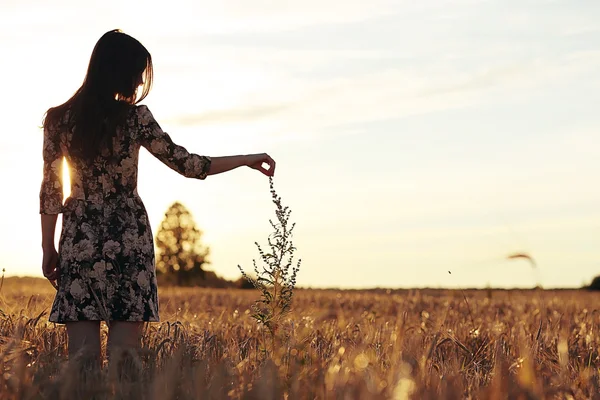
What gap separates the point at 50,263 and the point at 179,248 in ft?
148

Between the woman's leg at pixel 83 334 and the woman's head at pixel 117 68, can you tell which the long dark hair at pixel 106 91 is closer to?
the woman's head at pixel 117 68

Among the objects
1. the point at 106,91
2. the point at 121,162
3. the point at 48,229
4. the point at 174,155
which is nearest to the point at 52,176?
the point at 48,229

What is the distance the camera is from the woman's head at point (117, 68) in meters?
5.07

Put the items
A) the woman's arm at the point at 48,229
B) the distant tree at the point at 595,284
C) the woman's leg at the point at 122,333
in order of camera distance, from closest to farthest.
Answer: the woman's leg at the point at 122,333
the woman's arm at the point at 48,229
the distant tree at the point at 595,284

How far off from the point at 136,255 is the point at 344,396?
2.49 metres

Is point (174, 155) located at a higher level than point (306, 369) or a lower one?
higher

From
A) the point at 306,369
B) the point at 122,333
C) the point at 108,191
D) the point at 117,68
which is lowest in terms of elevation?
the point at 306,369

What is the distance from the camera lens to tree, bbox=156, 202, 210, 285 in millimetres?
49375

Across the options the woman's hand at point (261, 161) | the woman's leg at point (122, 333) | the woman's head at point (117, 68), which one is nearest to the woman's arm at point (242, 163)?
the woman's hand at point (261, 161)

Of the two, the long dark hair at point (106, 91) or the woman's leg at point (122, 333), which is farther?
the woman's leg at point (122, 333)

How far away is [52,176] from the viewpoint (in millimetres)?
5277

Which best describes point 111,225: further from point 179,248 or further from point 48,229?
point 179,248

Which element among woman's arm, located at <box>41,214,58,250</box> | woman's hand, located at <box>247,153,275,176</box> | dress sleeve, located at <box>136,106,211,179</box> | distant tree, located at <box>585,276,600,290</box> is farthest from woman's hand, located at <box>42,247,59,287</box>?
distant tree, located at <box>585,276,600,290</box>

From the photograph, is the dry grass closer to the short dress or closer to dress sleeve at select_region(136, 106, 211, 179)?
the short dress
